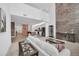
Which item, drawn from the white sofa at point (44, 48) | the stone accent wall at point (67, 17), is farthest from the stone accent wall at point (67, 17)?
the white sofa at point (44, 48)

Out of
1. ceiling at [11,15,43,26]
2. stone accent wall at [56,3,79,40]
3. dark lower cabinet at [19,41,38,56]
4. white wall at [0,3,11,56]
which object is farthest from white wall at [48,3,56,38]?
white wall at [0,3,11,56]

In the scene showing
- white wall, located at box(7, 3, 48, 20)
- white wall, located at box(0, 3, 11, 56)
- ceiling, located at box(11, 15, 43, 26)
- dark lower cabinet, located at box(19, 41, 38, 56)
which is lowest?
dark lower cabinet, located at box(19, 41, 38, 56)

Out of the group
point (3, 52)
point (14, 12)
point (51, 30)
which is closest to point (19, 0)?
point (14, 12)

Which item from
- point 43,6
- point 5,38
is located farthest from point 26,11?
point 5,38

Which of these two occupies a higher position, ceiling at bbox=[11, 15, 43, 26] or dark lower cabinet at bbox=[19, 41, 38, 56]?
ceiling at bbox=[11, 15, 43, 26]

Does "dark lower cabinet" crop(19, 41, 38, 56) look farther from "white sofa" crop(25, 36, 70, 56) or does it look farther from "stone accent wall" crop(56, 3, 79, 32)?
"stone accent wall" crop(56, 3, 79, 32)

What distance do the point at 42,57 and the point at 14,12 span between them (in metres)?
0.79

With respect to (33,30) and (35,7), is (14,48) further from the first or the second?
(35,7)

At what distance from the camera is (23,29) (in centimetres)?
209

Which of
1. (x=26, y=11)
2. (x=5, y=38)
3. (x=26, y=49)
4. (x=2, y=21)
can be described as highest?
(x=26, y=11)

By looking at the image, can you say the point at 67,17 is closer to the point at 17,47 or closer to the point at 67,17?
the point at 67,17

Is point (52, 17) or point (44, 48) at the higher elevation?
point (52, 17)

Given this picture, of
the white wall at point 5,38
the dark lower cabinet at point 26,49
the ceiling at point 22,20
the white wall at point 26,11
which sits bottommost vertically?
the dark lower cabinet at point 26,49

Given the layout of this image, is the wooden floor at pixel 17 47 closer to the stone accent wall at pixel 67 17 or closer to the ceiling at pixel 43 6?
the stone accent wall at pixel 67 17
